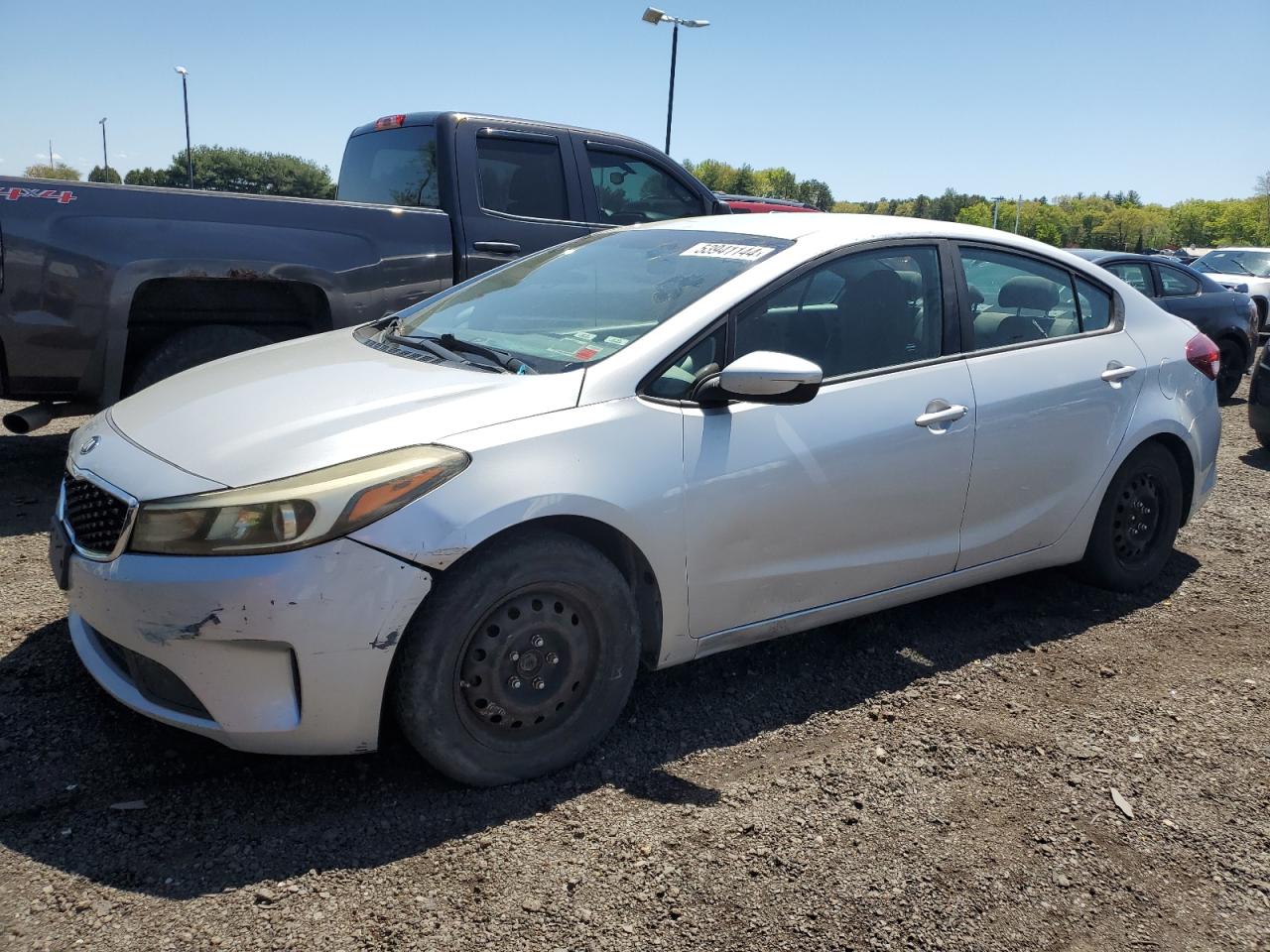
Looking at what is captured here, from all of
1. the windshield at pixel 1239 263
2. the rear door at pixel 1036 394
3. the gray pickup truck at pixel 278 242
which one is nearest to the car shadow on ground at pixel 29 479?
the gray pickup truck at pixel 278 242

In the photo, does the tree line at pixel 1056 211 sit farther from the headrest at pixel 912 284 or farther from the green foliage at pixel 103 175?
the headrest at pixel 912 284

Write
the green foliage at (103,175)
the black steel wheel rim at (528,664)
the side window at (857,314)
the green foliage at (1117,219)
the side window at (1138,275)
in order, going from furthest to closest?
the green foliage at (1117,219)
the green foliage at (103,175)
the side window at (1138,275)
the side window at (857,314)
the black steel wheel rim at (528,664)

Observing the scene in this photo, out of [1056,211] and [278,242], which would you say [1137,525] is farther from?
[1056,211]

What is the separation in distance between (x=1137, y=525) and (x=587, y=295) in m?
2.67

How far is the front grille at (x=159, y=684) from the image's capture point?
2719mm

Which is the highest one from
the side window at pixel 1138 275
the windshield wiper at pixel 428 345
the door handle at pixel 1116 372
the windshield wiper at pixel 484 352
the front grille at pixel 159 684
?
the side window at pixel 1138 275

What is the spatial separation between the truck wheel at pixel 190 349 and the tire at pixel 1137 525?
422cm

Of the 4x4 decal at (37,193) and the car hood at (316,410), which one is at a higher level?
the 4x4 decal at (37,193)

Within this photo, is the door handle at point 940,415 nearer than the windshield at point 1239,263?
Yes

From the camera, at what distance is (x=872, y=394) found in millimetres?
3586

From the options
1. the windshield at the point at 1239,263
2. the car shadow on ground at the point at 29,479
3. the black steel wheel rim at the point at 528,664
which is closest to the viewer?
the black steel wheel rim at the point at 528,664

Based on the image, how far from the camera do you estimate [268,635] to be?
8.41ft

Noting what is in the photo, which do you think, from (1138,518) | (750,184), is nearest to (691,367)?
(1138,518)

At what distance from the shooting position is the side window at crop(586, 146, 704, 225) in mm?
6891
